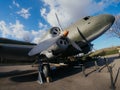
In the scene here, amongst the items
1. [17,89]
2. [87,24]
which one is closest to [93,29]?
[87,24]

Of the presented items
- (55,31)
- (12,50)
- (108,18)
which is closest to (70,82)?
(12,50)

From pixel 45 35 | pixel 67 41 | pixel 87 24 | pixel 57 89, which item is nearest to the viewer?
pixel 57 89

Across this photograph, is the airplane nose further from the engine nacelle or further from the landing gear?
the landing gear

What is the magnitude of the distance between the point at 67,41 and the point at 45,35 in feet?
9.25

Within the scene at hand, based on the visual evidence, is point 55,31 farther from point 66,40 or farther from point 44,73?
point 44,73

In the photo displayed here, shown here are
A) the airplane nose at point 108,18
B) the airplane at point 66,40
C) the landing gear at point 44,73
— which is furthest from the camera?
the airplane nose at point 108,18

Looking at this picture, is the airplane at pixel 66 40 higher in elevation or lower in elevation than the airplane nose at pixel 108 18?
lower

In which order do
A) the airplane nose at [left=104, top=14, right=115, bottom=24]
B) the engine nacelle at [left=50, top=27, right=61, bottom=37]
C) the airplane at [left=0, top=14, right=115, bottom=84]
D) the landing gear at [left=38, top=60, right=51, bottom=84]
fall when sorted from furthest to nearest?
1. the airplane nose at [left=104, top=14, right=115, bottom=24]
2. the engine nacelle at [left=50, top=27, right=61, bottom=37]
3. the airplane at [left=0, top=14, right=115, bottom=84]
4. the landing gear at [left=38, top=60, right=51, bottom=84]

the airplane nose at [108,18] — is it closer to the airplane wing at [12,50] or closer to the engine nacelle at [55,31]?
the engine nacelle at [55,31]

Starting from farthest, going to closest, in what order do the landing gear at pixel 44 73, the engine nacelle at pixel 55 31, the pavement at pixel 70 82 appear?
1. the engine nacelle at pixel 55 31
2. the landing gear at pixel 44 73
3. the pavement at pixel 70 82

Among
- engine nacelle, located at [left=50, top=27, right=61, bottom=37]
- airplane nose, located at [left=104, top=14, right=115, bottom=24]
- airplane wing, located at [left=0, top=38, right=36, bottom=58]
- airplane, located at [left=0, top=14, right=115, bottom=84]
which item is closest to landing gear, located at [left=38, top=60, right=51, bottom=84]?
airplane, located at [left=0, top=14, right=115, bottom=84]

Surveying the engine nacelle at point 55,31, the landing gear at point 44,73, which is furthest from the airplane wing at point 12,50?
the engine nacelle at point 55,31

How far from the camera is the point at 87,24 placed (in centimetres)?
1391

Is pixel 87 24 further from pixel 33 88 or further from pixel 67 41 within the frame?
pixel 33 88
